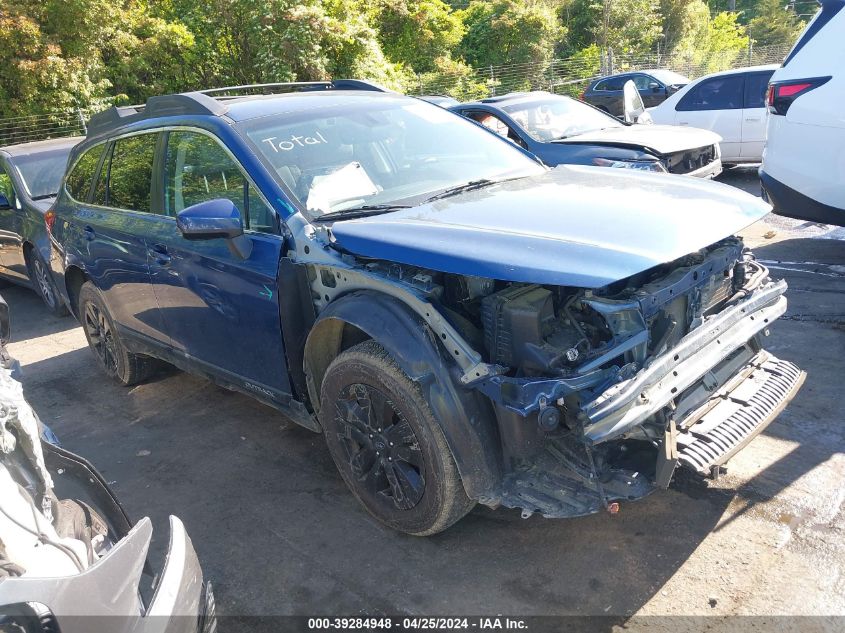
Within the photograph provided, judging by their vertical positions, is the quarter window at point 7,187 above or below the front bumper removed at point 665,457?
above

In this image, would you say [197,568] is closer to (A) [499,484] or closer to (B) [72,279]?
(A) [499,484]

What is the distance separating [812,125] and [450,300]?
398cm

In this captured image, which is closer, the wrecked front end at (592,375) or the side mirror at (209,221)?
the wrecked front end at (592,375)

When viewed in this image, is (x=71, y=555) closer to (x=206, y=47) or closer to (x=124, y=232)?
(x=124, y=232)

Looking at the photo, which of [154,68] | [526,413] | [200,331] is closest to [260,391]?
[200,331]

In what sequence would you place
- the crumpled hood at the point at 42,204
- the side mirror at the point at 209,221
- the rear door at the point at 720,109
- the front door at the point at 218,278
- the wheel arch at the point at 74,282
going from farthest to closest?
the rear door at the point at 720,109
the crumpled hood at the point at 42,204
the wheel arch at the point at 74,282
the front door at the point at 218,278
the side mirror at the point at 209,221

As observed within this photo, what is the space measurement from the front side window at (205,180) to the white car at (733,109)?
28.8 ft

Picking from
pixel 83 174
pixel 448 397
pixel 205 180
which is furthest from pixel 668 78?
pixel 448 397

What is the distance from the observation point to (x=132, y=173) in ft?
14.7

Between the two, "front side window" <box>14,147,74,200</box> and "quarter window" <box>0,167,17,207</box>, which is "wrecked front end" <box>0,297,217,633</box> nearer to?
"front side window" <box>14,147,74,200</box>

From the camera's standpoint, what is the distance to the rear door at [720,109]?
10.4 m

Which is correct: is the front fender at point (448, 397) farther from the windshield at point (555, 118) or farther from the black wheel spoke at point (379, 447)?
the windshield at point (555, 118)

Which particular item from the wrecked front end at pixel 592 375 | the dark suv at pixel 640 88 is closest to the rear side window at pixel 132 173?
the wrecked front end at pixel 592 375

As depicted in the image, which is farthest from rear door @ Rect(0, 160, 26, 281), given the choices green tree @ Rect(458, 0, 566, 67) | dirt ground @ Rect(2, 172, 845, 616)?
green tree @ Rect(458, 0, 566, 67)
